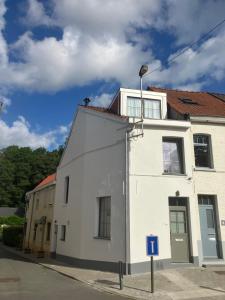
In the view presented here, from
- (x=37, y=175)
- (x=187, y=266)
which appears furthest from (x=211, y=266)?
(x=37, y=175)

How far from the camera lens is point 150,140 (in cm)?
1512

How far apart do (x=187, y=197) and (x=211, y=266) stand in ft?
10.1

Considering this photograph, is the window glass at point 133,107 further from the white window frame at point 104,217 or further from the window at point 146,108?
the white window frame at point 104,217

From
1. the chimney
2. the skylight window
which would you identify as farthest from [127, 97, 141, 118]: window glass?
the chimney

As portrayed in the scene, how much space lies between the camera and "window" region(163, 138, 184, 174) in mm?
15328

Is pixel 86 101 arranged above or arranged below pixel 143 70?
above

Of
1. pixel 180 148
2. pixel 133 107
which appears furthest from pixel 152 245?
pixel 133 107

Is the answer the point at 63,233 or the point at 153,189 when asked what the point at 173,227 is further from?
the point at 63,233

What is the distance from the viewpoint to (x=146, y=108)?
696 inches

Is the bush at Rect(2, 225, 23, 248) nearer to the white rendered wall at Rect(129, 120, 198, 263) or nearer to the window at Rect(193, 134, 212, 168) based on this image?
the white rendered wall at Rect(129, 120, 198, 263)

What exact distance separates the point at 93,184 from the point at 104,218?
1.89m

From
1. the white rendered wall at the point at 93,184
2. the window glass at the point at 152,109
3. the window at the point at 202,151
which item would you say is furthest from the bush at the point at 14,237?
the window at the point at 202,151

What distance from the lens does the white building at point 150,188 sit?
14.1m

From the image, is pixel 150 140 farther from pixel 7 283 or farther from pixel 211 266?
pixel 7 283
